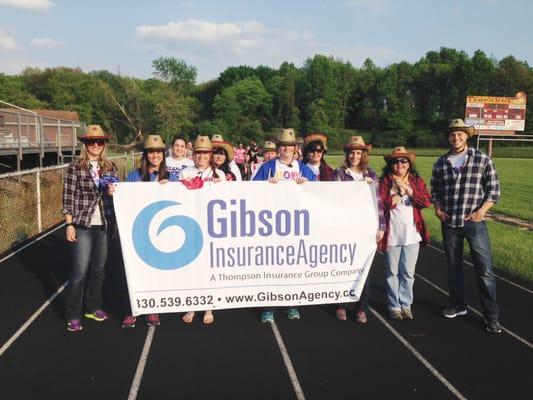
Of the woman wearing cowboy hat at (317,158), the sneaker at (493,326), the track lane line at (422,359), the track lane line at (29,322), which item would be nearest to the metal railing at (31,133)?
the track lane line at (29,322)

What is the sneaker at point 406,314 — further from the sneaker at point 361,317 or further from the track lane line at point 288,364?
the track lane line at point 288,364

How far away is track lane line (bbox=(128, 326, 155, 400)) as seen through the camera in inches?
143

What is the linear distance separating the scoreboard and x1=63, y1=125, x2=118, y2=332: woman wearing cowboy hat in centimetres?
4068

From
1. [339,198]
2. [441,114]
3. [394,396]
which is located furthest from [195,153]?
[441,114]

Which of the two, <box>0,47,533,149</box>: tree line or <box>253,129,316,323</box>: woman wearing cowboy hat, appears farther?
<box>0,47,533,149</box>: tree line

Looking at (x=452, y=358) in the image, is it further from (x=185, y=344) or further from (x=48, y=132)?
(x=48, y=132)

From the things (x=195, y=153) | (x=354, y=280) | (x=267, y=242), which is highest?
(x=195, y=153)

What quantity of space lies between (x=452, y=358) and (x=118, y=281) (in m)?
4.34

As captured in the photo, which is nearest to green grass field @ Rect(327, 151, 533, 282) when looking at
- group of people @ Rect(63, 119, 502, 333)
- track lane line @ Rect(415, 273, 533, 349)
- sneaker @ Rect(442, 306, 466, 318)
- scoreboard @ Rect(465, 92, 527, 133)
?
track lane line @ Rect(415, 273, 533, 349)

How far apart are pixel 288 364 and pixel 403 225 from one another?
1.87 metres

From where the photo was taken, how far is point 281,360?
4.16 metres

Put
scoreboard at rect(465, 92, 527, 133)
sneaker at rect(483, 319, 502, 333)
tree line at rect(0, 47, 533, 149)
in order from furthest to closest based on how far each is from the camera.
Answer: tree line at rect(0, 47, 533, 149), scoreboard at rect(465, 92, 527, 133), sneaker at rect(483, 319, 502, 333)

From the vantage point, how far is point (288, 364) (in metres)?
4.09

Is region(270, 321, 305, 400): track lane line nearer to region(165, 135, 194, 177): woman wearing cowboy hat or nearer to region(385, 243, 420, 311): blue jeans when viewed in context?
region(385, 243, 420, 311): blue jeans
